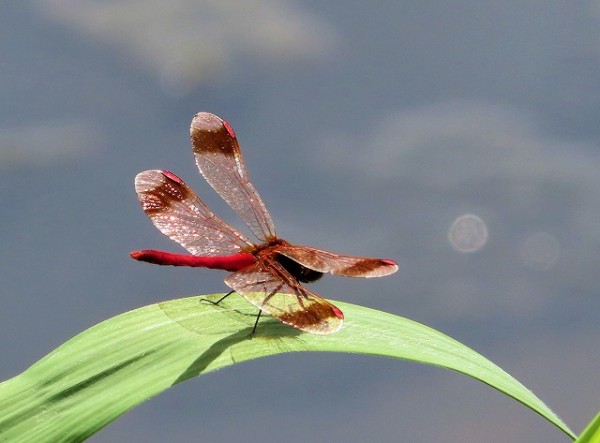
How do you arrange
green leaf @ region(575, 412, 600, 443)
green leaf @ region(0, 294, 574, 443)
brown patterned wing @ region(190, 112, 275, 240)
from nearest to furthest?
green leaf @ region(575, 412, 600, 443) → green leaf @ region(0, 294, 574, 443) → brown patterned wing @ region(190, 112, 275, 240)

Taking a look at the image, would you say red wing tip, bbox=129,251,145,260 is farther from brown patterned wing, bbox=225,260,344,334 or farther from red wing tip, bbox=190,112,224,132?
red wing tip, bbox=190,112,224,132

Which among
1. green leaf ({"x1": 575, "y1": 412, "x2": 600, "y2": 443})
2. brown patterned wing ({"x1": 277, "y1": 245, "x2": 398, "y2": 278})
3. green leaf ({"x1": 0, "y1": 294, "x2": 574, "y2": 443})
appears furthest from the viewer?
brown patterned wing ({"x1": 277, "y1": 245, "x2": 398, "y2": 278})

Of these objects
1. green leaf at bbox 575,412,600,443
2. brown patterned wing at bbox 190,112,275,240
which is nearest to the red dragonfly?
brown patterned wing at bbox 190,112,275,240

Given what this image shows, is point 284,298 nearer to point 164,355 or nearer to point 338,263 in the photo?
point 338,263

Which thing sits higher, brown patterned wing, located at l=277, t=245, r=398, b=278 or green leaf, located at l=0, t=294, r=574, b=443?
brown patterned wing, located at l=277, t=245, r=398, b=278

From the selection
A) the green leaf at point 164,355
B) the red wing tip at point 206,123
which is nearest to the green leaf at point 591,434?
the green leaf at point 164,355

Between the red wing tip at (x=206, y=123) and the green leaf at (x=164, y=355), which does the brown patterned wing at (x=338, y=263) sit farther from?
the red wing tip at (x=206, y=123)
